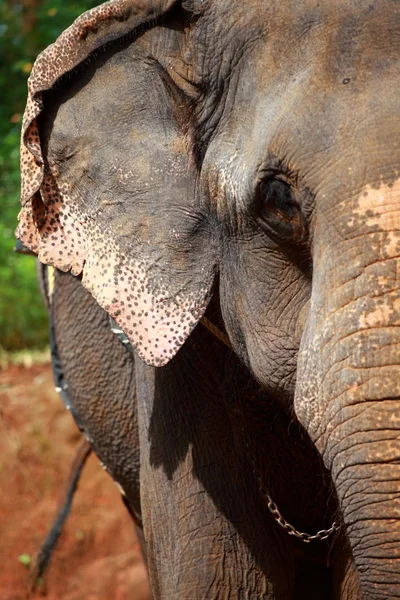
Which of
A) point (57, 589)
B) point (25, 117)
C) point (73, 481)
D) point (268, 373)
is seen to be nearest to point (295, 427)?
point (268, 373)

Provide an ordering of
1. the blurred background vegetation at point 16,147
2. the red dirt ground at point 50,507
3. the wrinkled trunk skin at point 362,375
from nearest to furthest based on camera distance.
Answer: the wrinkled trunk skin at point 362,375 < the red dirt ground at point 50,507 < the blurred background vegetation at point 16,147

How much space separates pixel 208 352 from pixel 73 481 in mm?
2473

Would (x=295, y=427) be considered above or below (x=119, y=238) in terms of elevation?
below

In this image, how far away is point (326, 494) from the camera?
10.1 ft

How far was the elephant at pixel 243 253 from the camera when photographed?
217cm

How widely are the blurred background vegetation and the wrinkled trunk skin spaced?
16.6 feet

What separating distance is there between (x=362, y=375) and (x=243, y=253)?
50 cm

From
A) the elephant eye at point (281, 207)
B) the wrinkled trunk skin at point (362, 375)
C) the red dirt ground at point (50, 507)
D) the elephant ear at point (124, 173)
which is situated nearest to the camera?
the wrinkled trunk skin at point (362, 375)

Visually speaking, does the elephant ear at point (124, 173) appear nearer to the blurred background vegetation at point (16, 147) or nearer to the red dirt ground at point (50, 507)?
the red dirt ground at point (50, 507)

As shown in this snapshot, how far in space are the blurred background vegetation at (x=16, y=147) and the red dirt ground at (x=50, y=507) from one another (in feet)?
3.48

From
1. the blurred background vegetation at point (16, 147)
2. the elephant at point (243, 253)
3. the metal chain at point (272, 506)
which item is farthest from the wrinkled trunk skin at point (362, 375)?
the blurred background vegetation at point (16, 147)

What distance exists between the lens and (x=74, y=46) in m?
2.73

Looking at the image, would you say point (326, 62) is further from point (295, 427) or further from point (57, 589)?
point (57, 589)

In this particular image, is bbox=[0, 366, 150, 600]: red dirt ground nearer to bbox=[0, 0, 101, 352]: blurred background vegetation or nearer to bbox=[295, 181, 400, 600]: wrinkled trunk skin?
bbox=[0, 0, 101, 352]: blurred background vegetation
